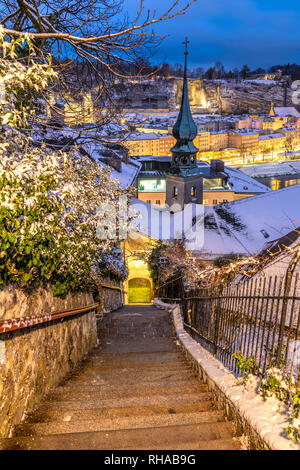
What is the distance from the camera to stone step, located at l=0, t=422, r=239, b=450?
274 cm

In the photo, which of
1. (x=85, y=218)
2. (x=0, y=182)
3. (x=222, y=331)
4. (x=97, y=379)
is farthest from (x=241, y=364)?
(x=85, y=218)

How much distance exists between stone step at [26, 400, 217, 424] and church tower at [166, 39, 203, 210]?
109ft

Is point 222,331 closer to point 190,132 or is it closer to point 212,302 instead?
point 212,302

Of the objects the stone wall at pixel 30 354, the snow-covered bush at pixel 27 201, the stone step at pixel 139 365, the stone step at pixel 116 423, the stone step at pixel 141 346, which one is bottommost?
the stone step at pixel 141 346

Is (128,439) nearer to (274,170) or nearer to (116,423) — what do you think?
(116,423)

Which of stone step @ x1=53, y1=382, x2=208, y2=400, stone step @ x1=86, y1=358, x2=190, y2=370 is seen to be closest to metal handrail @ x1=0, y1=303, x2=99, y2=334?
stone step @ x1=53, y1=382, x2=208, y2=400

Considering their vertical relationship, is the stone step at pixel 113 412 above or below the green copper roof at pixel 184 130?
below

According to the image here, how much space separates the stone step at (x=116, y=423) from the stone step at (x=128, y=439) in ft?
0.46

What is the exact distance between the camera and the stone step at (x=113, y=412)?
3.31 m

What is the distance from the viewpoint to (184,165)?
3669 cm

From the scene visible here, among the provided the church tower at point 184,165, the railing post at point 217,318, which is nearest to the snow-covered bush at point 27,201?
the railing post at point 217,318

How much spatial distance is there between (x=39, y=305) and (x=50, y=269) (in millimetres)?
448

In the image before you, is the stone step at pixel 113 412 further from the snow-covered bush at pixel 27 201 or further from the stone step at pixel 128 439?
the snow-covered bush at pixel 27 201

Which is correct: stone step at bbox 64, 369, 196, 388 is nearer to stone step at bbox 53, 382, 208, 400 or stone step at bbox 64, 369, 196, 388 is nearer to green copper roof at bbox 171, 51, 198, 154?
stone step at bbox 53, 382, 208, 400
